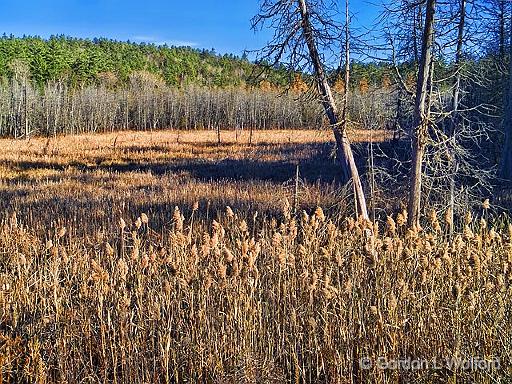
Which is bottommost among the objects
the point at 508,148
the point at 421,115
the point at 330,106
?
the point at 508,148

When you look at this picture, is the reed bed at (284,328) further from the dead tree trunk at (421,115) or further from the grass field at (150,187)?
the grass field at (150,187)

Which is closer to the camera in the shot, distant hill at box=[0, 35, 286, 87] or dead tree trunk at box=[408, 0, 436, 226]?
dead tree trunk at box=[408, 0, 436, 226]

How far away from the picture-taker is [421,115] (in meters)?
5.61

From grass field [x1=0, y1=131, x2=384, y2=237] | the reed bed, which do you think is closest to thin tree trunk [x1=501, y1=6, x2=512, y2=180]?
grass field [x1=0, y1=131, x2=384, y2=237]

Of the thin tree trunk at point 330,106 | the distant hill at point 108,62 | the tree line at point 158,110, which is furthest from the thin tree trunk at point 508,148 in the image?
the distant hill at point 108,62

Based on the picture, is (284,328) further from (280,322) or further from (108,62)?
(108,62)

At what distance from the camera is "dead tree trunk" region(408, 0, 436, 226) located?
18.1 feet

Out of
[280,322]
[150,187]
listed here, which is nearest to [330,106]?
[280,322]

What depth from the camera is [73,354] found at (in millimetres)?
3314

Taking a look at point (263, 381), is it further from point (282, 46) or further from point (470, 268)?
point (282, 46)

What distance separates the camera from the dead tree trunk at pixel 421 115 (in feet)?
18.1

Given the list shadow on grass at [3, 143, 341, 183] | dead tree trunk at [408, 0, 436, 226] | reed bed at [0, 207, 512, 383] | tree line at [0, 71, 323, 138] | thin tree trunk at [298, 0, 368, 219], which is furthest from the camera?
tree line at [0, 71, 323, 138]

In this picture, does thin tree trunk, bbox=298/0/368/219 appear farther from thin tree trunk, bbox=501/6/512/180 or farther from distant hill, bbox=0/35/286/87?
distant hill, bbox=0/35/286/87

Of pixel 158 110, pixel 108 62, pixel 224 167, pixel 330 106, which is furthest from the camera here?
pixel 108 62
